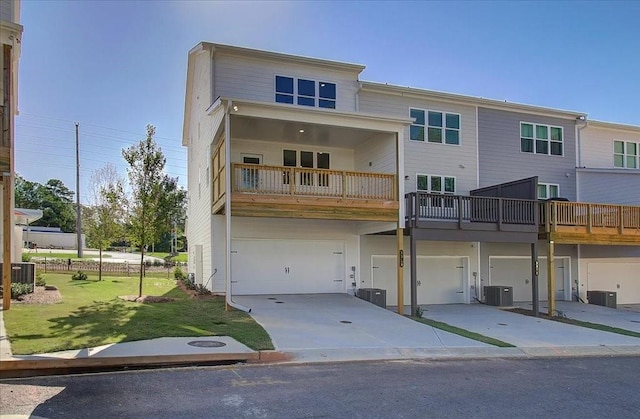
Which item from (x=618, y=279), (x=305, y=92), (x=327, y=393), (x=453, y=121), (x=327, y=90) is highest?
(x=327, y=90)

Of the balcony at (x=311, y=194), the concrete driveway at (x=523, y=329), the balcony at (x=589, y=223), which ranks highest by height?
the balcony at (x=311, y=194)

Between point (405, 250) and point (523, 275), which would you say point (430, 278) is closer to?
point (405, 250)

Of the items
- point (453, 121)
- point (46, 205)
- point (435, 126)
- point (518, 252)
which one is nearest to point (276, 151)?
point (435, 126)

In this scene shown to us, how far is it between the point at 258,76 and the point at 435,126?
26.4 ft

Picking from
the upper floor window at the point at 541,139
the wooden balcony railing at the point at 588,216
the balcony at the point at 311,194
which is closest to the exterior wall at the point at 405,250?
the balcony at the point at 311,194

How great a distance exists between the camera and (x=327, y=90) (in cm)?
1923

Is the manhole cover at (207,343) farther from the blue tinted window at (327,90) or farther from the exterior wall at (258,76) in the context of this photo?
the blue tinted window at (327,90)

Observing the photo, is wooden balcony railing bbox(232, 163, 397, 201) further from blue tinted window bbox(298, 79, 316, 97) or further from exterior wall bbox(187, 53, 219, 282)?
blue tinted window bbox(298, 79, 316, 97)

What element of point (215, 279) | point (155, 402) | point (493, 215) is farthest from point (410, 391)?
point (493, 215)

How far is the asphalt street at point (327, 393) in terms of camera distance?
577 cm

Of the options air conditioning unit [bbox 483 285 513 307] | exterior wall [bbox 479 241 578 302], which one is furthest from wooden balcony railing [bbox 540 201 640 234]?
air conditioning unit [bbox 483 285 513 307]

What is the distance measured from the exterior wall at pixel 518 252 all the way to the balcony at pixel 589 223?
9.75 ft

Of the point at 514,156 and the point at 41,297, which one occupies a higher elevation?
the point at 514,156

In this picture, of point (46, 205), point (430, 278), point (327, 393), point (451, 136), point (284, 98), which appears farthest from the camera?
point (46, 205)
